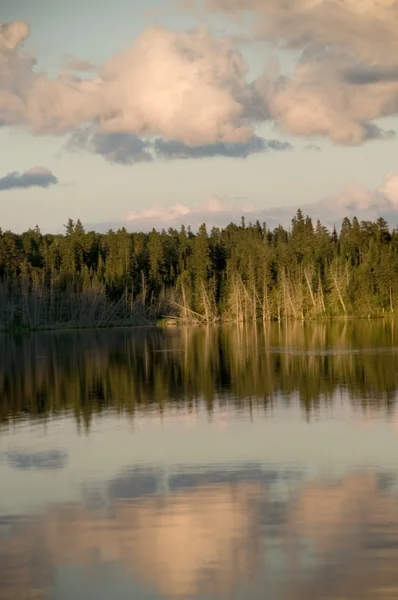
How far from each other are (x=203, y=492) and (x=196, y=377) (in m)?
27.1

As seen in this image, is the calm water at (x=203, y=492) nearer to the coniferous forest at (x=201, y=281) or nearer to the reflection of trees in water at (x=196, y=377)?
the reflection of trees in water at (x=196, y=377)

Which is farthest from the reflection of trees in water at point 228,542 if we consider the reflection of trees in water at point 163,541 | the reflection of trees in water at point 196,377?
the reflection of trees in water at point 196,377

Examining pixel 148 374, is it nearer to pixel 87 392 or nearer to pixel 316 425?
pixel 87 392

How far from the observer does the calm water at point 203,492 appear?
13.1 metres

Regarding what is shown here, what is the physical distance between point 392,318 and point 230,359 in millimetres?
77043

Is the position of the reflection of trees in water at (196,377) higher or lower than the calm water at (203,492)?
higher

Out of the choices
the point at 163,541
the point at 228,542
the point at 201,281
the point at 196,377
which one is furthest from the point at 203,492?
the point at 201,281

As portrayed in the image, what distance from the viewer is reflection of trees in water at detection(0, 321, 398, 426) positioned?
3531 centimetres

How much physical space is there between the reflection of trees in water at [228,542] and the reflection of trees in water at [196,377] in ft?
44.4

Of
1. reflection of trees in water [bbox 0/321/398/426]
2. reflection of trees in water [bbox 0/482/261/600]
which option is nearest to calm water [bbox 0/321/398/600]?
reflection of trees in water [bbox 0/482/261/600]

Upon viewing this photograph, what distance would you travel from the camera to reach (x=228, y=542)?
579 inches

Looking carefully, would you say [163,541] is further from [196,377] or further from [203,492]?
[196,377]

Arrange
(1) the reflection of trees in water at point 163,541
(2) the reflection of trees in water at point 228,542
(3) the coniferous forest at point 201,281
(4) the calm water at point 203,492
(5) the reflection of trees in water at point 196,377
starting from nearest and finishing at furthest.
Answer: (2) the reflection of trees in water at point 228,542
(4) the calm water at point 203,492
(1) the reflection of trees in water at point 163,541
(5) the reflection of trees in water at point 196,377
(3) the coniferous forest at point 201,281

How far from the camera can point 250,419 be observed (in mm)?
29188
